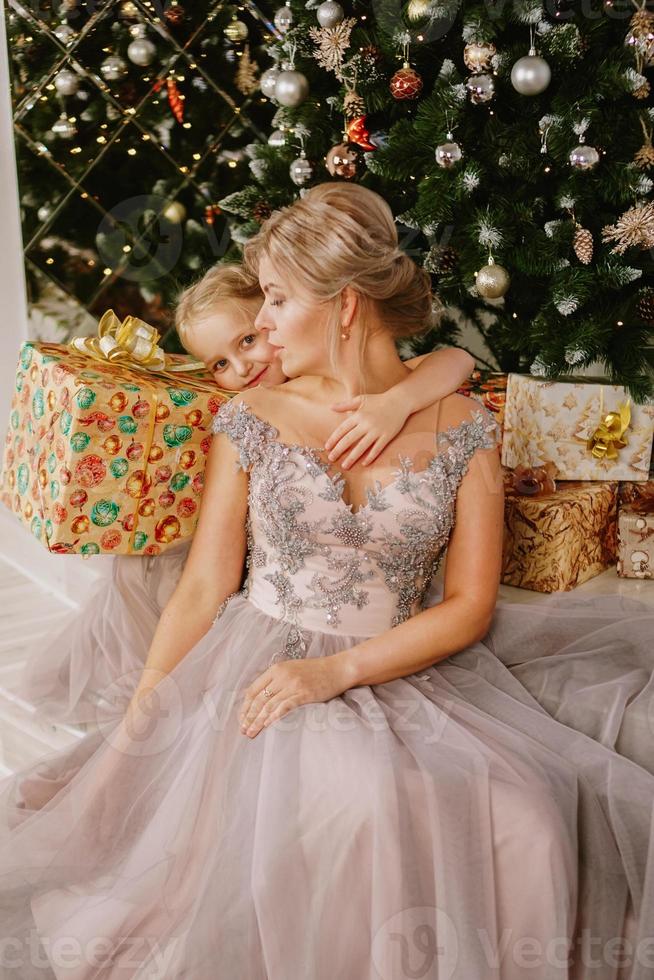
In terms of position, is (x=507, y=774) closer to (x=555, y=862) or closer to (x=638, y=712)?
(x=555, y=862)

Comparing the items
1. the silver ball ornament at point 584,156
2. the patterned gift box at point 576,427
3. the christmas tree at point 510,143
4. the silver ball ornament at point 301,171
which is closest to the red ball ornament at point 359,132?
the christmas tree at point 510,143

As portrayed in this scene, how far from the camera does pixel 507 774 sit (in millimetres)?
1271

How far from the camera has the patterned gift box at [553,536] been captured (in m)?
2.02

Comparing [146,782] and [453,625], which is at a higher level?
[453,625]

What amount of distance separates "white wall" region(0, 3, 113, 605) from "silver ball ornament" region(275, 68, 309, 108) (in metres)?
1.04

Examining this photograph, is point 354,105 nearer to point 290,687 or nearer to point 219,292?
point 219,292

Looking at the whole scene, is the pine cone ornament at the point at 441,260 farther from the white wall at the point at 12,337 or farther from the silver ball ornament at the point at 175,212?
the white wall at the point at 12,337

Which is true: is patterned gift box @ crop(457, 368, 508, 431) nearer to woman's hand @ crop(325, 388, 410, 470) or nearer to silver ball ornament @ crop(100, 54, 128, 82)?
woman's hand @ crop(325, 388, 410, 470)

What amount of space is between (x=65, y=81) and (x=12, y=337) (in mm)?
785

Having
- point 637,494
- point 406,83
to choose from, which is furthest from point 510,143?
point 637,494

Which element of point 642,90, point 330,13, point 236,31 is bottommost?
point 642,90

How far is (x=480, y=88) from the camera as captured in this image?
1.92m

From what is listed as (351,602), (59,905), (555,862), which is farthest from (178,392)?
(555,862)

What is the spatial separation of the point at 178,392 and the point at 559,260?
3.03 ft
